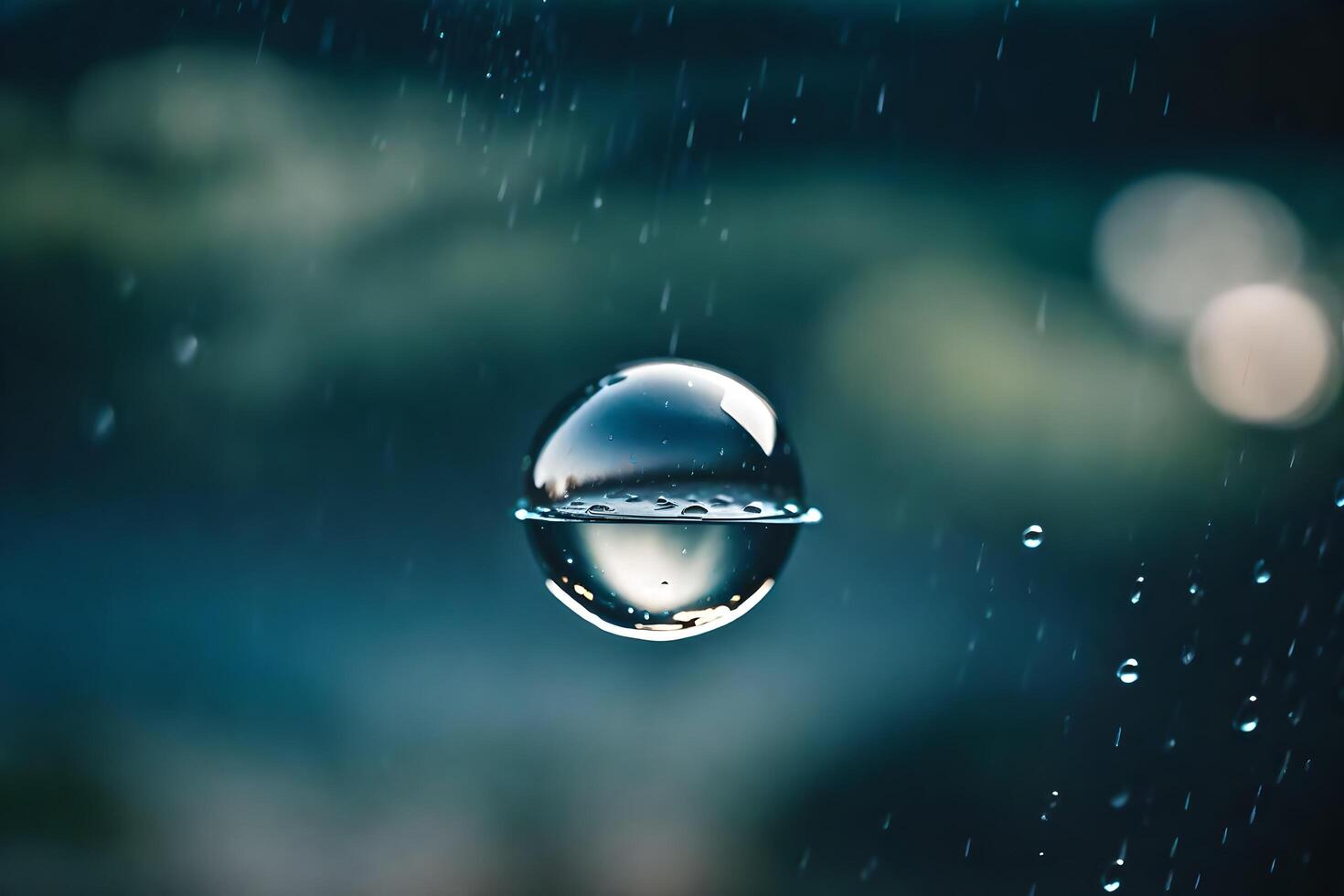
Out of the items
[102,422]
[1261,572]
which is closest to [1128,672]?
[1261,572]

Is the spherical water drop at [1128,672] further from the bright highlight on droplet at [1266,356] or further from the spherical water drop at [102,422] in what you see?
the spherical water drop at [102,422]

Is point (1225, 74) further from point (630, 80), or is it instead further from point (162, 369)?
point (162, 369)

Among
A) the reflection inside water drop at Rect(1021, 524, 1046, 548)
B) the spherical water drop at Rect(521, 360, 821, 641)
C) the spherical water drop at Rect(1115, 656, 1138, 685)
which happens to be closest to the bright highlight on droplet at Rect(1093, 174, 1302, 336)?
the reflection inside water drop at Rect(1021, 524, 1046, 548)

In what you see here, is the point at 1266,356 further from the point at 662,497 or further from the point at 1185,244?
the point at 662,497

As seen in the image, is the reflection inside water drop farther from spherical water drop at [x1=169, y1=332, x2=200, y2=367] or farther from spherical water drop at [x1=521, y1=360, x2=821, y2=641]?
spherical water drop at [x1=169, y1=332, x2=200, y2=367]

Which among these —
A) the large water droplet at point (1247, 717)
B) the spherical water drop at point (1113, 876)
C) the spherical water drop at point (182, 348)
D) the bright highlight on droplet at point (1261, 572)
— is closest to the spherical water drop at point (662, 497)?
the spherical water drop at point (1113, 876)

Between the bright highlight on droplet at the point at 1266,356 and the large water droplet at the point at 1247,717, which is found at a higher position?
the bright highlight on droplet at the point at 1266,356

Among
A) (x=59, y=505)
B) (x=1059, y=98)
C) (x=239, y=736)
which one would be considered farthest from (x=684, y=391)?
(x=59, y=505)
